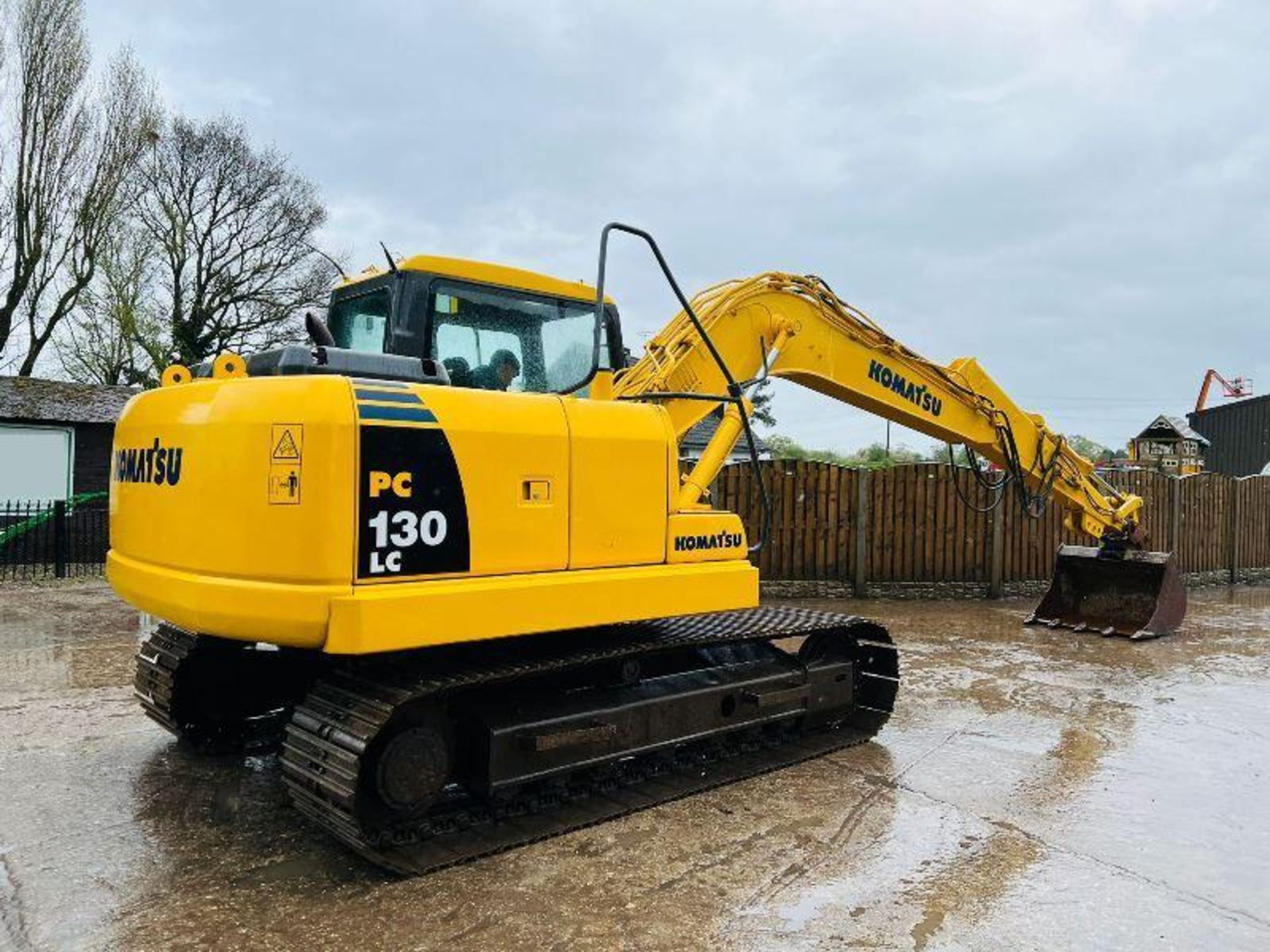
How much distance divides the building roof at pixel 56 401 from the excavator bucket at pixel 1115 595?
1535 centimetres

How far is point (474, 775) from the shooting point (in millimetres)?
4148

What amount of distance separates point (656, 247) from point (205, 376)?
2.19 metres

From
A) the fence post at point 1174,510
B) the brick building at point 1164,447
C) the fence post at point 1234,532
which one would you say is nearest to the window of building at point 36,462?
the fence post at point 1174,510

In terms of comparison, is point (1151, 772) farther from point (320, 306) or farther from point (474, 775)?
point (320, 306)

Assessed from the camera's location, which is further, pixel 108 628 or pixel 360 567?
pixel 108 628

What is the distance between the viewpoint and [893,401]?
7.71m

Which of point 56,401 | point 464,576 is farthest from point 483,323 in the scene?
point 56,401

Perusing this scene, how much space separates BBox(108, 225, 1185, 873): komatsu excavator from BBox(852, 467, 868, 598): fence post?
645 cm

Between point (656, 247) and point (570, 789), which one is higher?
point (656, 247)

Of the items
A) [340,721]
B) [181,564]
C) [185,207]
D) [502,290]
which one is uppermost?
[185,207]

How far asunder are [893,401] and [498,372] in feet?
13.2

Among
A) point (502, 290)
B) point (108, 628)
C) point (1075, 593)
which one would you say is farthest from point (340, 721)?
point (1075, 593)

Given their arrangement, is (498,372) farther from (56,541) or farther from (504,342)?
(56,541)

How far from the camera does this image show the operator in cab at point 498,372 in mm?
4762
